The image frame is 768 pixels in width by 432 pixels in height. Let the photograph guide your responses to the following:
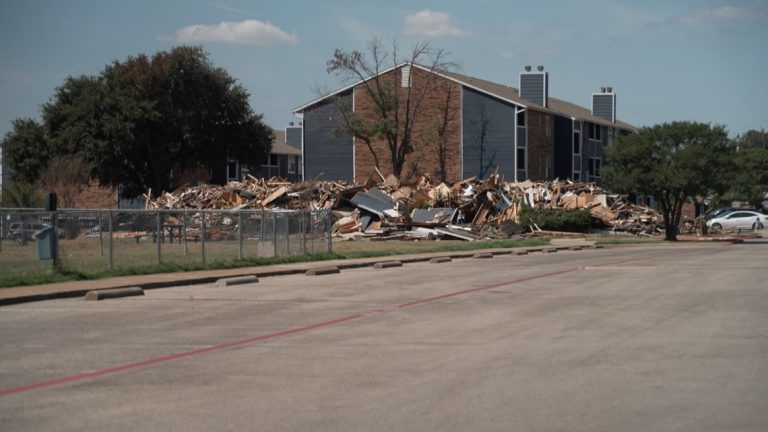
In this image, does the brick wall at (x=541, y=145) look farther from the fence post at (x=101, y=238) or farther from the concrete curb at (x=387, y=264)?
the fence post at (x=101, y=238)

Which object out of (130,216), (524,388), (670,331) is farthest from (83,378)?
(130,216)

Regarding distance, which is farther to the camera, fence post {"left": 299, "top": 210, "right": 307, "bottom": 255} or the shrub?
the shrub

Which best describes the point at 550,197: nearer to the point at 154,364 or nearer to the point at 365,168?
the point at 365,168

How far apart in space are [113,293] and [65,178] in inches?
1800

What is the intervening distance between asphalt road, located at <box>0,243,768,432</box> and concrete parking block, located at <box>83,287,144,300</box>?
16.0 inches

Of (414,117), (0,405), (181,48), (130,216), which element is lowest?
(0,405)

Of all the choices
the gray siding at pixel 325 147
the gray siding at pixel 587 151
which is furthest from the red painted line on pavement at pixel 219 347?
the gray siding at pixel 587 151

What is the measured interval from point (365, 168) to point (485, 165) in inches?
376

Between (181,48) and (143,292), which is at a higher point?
(181,48)

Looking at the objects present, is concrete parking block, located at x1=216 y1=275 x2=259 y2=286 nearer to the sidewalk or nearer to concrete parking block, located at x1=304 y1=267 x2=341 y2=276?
the sidewalk

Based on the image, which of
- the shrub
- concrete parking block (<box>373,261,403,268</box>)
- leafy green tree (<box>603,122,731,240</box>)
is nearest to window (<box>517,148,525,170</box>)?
the shrub

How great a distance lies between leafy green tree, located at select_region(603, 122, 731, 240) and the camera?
4672 centimetres

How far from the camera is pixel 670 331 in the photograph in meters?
13.0

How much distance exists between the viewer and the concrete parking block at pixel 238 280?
869 inches
